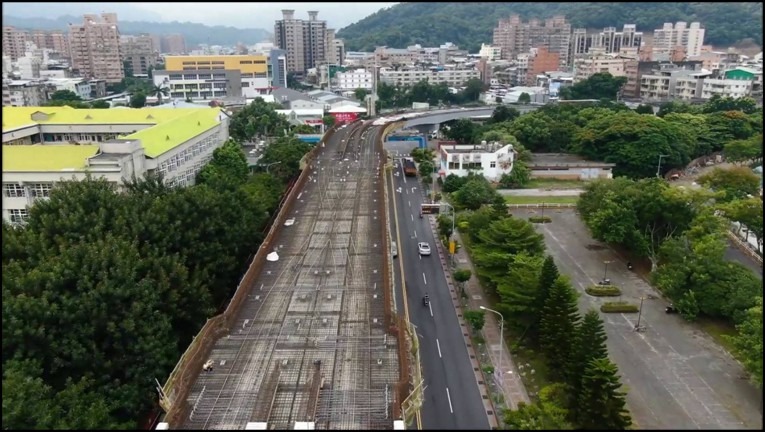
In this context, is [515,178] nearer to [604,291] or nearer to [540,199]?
[540,199]

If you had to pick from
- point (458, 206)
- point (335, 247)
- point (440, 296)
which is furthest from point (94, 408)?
point (458, 206)

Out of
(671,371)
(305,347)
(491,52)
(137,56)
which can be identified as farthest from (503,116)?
(137,56)

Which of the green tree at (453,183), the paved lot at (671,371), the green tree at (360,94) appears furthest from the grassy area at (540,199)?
the green tree at (360,94)

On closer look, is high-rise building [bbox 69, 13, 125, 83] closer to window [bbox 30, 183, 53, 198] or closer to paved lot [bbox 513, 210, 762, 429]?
window [bbox 30, 183, 53, 198]

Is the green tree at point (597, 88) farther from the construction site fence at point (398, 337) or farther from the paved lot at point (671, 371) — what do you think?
the construction site fence at point (398, 337)

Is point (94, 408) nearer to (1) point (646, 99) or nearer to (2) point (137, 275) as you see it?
(2) point (137, 275)

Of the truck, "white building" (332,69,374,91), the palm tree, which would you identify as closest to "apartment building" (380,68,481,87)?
"white building" (332,69,374,91)
